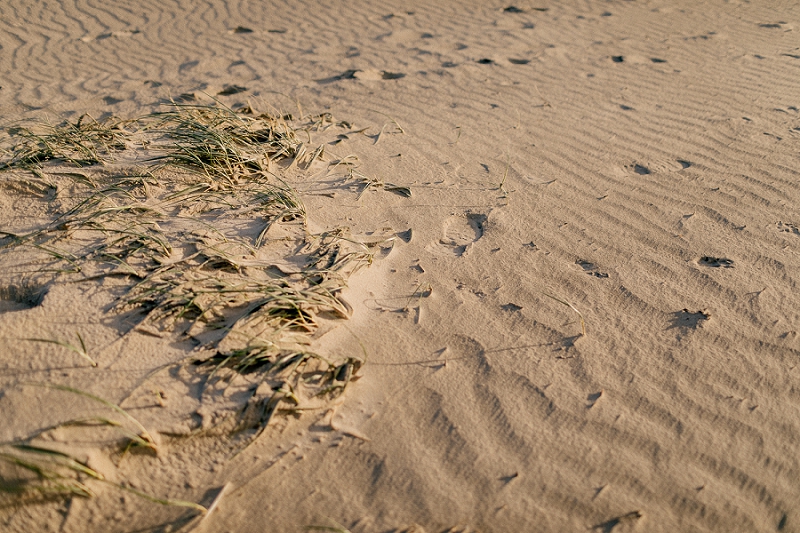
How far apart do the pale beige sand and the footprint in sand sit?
0.01 metres

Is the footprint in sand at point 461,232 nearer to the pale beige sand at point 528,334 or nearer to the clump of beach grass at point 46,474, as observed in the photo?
the pale beige sand at point 528,334

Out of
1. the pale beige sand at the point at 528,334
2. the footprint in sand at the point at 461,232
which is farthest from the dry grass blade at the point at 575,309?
the footprint in sand at the point at 461,232

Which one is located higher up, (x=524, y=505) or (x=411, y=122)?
(x=411, y=122)

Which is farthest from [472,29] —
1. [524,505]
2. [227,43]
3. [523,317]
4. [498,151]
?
[524,505]

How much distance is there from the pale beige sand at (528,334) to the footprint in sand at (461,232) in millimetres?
14

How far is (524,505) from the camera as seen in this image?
164 cm

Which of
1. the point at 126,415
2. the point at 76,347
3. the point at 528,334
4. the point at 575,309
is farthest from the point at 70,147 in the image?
the point at 575,309

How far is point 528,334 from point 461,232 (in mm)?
793

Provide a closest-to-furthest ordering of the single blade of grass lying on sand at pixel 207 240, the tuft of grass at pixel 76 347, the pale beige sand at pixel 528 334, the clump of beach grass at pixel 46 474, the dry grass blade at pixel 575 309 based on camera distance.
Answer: the clump of beach grass at pixel 46 474
the pale beige sand at pixel 528 334
the tuft of grass at pixel 76 347
the single blade of grass lying on sand at pixel 207 240
the dry grass blade at pixel 575 309

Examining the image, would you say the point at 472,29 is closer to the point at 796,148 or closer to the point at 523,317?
the point at 796,148

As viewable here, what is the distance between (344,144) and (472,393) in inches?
85.9

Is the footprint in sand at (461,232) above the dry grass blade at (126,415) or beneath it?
above

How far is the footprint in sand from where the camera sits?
2734mm

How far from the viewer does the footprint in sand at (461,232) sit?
273cm
